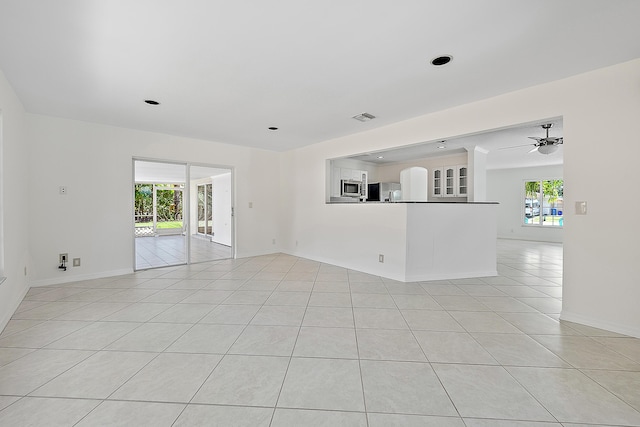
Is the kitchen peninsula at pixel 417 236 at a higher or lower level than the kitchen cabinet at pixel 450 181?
lower

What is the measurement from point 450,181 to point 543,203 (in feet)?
15.5

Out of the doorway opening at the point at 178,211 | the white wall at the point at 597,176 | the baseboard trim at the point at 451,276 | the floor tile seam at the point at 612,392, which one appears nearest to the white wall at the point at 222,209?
the doorway opening at the point at 178,211

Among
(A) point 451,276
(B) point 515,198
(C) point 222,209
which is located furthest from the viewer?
(B) point 515,198

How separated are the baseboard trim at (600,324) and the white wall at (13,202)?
217 inches

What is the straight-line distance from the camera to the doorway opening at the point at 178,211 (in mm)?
7695

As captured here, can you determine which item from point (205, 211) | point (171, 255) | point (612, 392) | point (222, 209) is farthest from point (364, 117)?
point (205, 211)

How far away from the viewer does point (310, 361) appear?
2020mm

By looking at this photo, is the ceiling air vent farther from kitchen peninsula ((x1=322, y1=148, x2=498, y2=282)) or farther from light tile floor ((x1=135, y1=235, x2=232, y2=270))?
light tile floor ((x1=135, y1=235, x2=232, y2=270))

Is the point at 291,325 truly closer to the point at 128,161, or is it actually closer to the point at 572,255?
the point at 572,255

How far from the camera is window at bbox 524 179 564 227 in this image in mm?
9008

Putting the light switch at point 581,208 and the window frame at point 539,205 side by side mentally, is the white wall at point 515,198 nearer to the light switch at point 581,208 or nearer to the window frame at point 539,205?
the window frame at point 539,205

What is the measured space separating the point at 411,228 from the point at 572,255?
1.87 m

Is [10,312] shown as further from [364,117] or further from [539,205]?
[539,205]

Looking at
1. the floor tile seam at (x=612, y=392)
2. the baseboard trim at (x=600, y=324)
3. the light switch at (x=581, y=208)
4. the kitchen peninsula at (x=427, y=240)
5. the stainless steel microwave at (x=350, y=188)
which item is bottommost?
the floor tile seam at (x=612, y=392)
